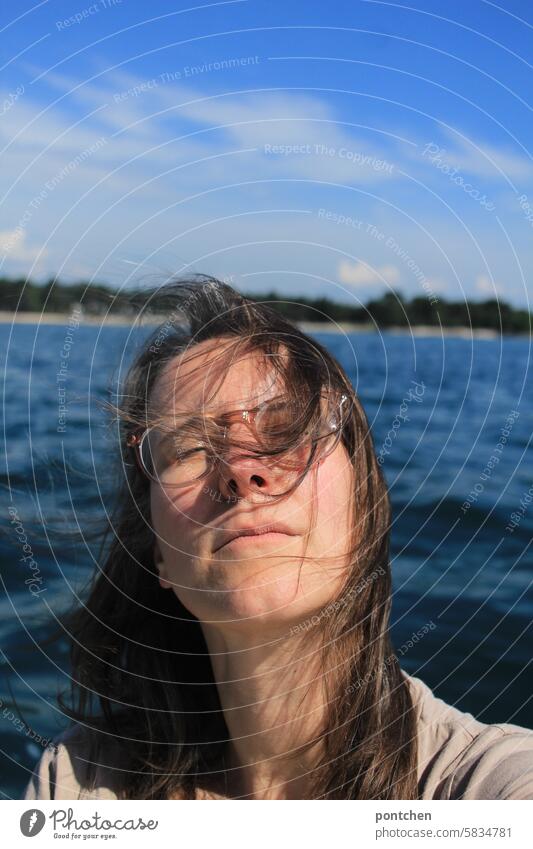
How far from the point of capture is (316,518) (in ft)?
3.67

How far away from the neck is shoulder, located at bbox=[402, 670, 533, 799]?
0.46 feet

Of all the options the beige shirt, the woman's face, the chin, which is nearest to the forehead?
the woman's face

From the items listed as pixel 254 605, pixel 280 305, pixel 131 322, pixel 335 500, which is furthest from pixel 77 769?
pixel 280 305

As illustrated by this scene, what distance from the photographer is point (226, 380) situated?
3.81 feet

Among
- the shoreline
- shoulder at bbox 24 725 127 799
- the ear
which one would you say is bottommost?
shoulder at bbox 24 725 127 799

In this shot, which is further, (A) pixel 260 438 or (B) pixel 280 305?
(B) pixel 280 305

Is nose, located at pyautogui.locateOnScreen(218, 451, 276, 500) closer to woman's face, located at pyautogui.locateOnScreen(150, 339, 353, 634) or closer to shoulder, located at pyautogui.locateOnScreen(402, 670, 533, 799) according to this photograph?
woman's face, located at pyautogui.locateOnScreen(150, 339, 353, 634)

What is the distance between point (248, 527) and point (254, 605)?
0.30 ft

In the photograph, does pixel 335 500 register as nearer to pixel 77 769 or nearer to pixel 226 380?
pixel 226 380

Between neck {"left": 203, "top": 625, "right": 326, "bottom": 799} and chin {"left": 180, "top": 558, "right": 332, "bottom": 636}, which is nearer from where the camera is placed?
chin {"left": 180, "top": 558, "right": 332, "bottom": 636}

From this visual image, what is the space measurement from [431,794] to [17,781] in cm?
94

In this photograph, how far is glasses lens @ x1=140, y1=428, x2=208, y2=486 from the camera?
1.13m

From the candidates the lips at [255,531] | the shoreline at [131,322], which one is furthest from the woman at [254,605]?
the shoreline at [131,322]
